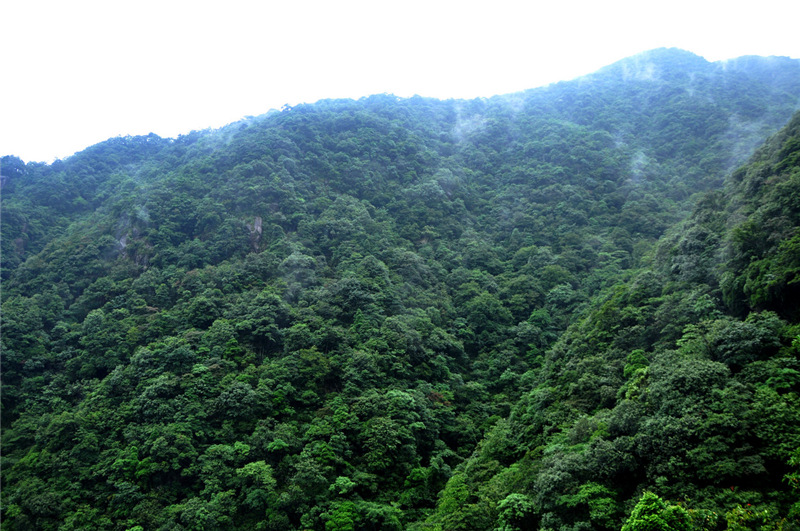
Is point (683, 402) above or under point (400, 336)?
above

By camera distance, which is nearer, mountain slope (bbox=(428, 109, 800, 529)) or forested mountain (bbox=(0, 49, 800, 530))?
mountain slope (bbox=(428, 109, 800, 529))

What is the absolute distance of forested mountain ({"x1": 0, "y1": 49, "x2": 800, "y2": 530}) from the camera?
14.9m

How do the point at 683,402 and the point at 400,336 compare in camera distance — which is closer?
the point at 683,402

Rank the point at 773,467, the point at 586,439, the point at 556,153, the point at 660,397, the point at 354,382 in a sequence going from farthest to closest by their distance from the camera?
the point at 556,153
the point at 354,382
the point at 586,439
the point at 660,397
the point at 773,467

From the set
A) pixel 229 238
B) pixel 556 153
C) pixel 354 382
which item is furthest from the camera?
pixel 556 153

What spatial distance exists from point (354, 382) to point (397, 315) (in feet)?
24.8

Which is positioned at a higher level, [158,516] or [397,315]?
[397,315]

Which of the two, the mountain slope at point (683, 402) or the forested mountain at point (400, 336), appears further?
the forested mountain at point (400, 336)

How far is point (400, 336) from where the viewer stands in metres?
31.2

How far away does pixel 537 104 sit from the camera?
8212 cm

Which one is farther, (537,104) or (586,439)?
(537,104)

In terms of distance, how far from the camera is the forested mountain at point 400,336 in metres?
14.9

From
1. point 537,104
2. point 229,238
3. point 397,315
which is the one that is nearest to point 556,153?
point 537,104

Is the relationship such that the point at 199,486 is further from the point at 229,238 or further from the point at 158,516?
the point at 229,238
